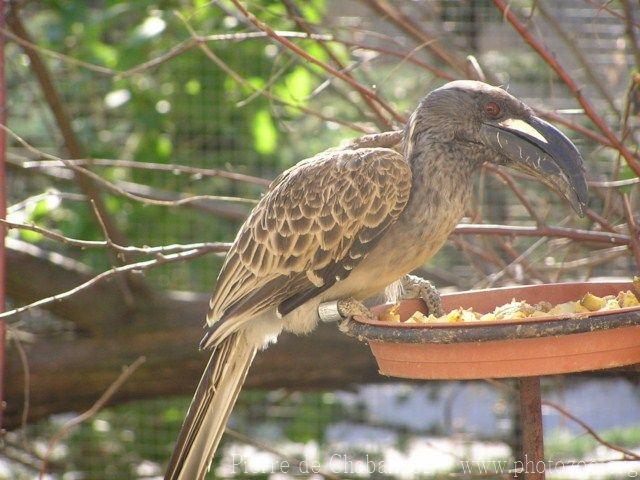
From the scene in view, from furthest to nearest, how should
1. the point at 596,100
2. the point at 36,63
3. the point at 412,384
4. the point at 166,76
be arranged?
the point at 596,100
the point at 412,384
the point at 166,76
the point at 36,63

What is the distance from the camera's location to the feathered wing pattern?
2.31 meters

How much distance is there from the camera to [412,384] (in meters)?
4.62

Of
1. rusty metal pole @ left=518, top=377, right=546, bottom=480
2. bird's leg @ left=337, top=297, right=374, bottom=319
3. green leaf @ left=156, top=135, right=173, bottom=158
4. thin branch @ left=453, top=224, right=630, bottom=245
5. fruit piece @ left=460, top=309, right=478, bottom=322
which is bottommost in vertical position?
rusty metal pole @ left=518, top=377, right=546, bottom=480

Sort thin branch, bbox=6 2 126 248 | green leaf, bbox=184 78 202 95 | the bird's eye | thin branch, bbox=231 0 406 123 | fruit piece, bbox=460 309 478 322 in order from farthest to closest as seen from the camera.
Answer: green leaf, bbox=184 78 202 95 < thin branch, bbox=6 2 126 248 < the bird's eye < thin branch, bbox=231 0 406 123 < fruit piece, bbox=460 309 478 322

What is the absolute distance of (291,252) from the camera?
246cm

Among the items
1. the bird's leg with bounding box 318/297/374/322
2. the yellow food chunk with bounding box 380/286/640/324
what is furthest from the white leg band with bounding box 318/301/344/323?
the yellow food chunk with bounding box 380/286/640/324

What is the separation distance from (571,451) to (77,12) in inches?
140

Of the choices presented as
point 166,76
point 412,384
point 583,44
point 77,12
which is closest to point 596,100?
point 583,44

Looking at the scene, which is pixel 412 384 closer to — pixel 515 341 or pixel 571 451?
Result: pixel 571 451

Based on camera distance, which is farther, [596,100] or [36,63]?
[596,100]

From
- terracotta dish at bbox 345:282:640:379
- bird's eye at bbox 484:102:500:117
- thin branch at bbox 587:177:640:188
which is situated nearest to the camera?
terracotta dish at bbox 345:282:640:379

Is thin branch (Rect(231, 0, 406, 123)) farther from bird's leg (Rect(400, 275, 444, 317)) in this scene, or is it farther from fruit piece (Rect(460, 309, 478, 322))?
fruit piece (Rect(460, 309, 478, 322))

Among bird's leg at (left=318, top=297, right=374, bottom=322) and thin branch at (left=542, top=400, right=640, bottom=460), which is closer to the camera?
thin branch at (left=542, top=400, right=640, bottom=460)

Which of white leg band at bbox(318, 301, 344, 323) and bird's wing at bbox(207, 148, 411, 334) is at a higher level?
bird's wing at bbox(207, 148, 411, 334)
